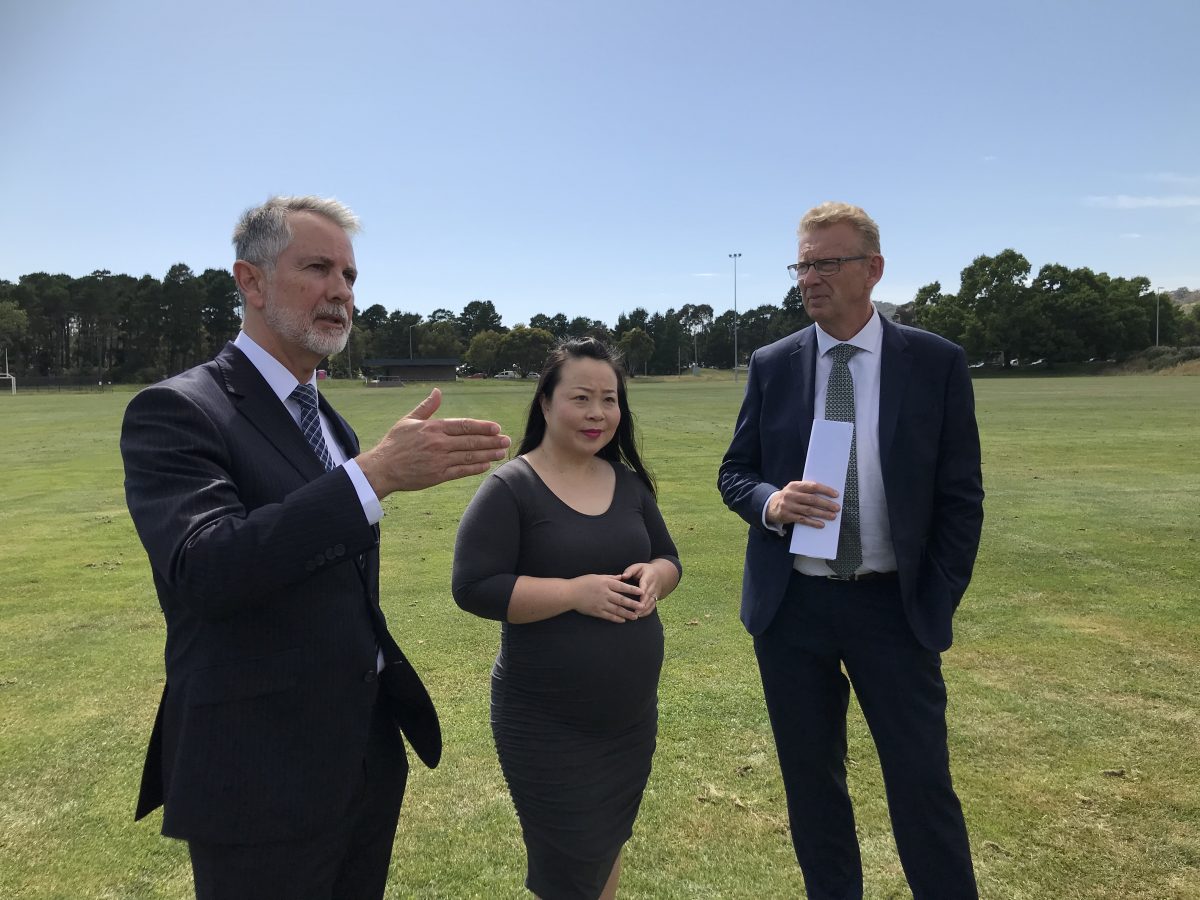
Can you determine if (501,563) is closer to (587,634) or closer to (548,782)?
(587,634)

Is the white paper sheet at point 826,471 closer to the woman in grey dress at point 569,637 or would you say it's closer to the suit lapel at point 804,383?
the suit lapel at point 804,383

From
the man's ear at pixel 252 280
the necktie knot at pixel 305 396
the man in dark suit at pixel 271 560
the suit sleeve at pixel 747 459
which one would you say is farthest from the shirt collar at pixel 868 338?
the man's ear at pixel 252 280

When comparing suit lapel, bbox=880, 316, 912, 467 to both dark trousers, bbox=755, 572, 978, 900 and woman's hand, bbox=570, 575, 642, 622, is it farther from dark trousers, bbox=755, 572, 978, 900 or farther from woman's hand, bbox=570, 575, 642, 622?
woman's hand, bbox=570, 575, 642, 622

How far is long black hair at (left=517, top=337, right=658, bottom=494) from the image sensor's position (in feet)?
9.18

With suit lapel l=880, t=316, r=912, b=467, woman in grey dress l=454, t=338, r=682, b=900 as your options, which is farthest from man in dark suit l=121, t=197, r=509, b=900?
suit lapel l=880, t=316, r=912, b=467

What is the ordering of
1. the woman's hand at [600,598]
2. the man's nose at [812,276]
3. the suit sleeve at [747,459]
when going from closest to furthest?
the woman's hand at [600,598], the man's nose at [812,276], the suit sleeve at [747,459]

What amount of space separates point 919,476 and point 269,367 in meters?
2.33

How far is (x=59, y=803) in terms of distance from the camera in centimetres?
379

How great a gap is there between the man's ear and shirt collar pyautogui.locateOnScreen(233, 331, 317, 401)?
0.10m

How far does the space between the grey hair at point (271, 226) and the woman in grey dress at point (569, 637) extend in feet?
3.29

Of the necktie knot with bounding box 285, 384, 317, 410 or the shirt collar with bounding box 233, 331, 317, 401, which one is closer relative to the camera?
the shirt collar with bounding box 233, 331, 317, 401

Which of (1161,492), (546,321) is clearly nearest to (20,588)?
(1161,492)

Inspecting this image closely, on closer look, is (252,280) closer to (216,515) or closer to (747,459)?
(216,515)

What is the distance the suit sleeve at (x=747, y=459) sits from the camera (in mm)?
3137
